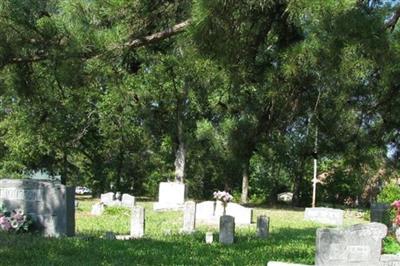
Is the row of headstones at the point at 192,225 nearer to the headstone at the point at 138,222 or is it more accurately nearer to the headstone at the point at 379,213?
the headstone at the point at 138,222

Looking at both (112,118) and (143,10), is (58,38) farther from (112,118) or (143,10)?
(112,118)

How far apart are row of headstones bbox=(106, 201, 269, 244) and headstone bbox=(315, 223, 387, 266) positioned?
4.98m

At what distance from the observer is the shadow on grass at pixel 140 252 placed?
8547mm

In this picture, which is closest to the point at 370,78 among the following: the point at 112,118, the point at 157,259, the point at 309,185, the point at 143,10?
the point at 143,10

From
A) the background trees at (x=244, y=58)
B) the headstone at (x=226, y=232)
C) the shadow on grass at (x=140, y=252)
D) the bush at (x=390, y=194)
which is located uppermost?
the background trees at (x=244, y=58)

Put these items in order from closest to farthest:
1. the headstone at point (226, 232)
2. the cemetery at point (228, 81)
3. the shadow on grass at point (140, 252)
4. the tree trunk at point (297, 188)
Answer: the cemetery at point (228, 81), the shadow on grass at point (140, 252), the headstone at point (226, 232), the tree trunk at point (297, 188)

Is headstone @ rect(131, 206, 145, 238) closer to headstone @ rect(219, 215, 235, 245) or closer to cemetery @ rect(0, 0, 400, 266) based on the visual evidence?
cemetery @ rect(0, 0, 400, 266)

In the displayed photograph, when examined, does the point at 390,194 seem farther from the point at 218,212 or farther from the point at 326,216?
the point at 218,212

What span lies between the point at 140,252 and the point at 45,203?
3.25 meters

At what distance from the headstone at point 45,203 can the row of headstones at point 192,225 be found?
2.85 feet

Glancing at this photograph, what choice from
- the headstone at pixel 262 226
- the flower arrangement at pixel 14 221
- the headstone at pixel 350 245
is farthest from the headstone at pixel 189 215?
the headstone at pixel 350 245

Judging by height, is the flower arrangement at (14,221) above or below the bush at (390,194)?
below

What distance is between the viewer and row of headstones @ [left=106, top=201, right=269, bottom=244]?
472 inches

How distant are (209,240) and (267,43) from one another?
5378 mm
